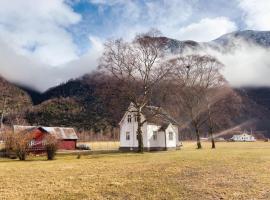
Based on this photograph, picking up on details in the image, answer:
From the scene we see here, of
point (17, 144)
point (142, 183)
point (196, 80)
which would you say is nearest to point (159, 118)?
point (196, 80)

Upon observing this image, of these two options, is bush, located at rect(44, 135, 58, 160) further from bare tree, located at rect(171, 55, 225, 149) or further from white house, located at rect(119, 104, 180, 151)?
bare tree, located at rect(171, 55, 225, 149)

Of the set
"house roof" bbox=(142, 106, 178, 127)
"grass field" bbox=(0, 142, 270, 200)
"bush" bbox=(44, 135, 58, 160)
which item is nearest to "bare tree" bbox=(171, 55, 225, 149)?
"house roof" bbox=(142, 106, 178, 127)

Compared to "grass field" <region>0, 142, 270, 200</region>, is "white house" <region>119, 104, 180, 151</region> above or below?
above

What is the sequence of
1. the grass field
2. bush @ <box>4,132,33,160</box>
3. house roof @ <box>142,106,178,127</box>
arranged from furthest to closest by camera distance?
house roof @ <box>142,106,178,127</box>
bush @ <box>4,132,33,160</box>
the grass field

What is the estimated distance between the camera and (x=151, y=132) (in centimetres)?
6775

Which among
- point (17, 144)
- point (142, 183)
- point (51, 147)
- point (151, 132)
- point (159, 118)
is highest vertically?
point (159, 118)

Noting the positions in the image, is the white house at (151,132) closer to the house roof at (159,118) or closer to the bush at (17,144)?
the house roof at (159,118)

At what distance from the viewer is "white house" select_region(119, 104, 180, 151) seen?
6700cm

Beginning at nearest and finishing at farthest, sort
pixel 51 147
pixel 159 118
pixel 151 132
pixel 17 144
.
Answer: pixel 51 147
pixel 17 144
pixel 151 132
pixel 159 118

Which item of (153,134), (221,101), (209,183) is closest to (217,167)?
(209,183)

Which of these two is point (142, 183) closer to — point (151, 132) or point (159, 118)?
point (151, 132)

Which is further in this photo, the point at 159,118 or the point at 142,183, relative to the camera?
the point at 159,118

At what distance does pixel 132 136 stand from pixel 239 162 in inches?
1478

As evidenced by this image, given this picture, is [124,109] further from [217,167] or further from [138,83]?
[217,167]
